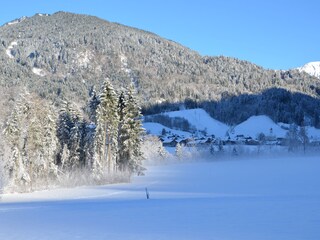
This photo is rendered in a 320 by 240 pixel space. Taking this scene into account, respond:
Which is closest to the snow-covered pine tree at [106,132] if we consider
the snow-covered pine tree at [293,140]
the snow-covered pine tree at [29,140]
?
the snow-covered pine tree at [29,140]

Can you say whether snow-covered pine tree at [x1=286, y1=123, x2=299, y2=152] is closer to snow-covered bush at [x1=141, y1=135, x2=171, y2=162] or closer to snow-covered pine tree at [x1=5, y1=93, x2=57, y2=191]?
snow-covered bush at [x1=141, y1=135, x2=171, y2=162]

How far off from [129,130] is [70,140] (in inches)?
272

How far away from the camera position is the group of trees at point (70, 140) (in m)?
40.9

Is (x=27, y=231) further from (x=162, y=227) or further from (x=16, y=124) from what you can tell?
(x=16, y=124)

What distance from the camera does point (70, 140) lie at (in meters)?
49.6

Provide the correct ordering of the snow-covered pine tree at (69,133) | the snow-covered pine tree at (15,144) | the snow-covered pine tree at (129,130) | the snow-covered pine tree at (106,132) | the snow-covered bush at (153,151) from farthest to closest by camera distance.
Result: the snow-covered bush at (153,151) → the snow-covered pine tree at (69,133) → the snow-covered pine tree at (129,130) → the snow-covered pine tree at (106,132) → the snow-covered pine tree at (15,144)

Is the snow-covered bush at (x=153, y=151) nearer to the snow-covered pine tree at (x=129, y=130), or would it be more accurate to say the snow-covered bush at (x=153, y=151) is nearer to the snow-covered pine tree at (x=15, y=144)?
the snow-covered pine tree at (x=129, y=130)

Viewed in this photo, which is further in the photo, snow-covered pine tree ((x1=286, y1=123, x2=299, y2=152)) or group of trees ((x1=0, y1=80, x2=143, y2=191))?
snow-covered pine tree ((x1=286, y1=123, x2=299, y2=152))

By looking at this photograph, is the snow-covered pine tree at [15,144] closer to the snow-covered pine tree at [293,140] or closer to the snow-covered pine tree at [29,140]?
the snow-covered pine tree at [29,140]

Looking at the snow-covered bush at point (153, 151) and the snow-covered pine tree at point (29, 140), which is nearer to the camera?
the snow-covered pine tree at point (29, 140)

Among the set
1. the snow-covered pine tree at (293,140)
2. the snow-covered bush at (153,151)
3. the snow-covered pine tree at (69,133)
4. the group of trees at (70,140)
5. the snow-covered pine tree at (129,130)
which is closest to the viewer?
the group of trees at (70,140)

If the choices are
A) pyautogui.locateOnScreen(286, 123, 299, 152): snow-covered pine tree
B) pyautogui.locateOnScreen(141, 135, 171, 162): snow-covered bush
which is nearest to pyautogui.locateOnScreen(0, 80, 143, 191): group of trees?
pyautogui.locateOnScreen(141, 135, 171, 162): snow-covered bush

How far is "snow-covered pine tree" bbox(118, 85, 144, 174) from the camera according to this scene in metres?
47.8

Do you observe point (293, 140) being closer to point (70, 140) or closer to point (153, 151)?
point (153, 151)
